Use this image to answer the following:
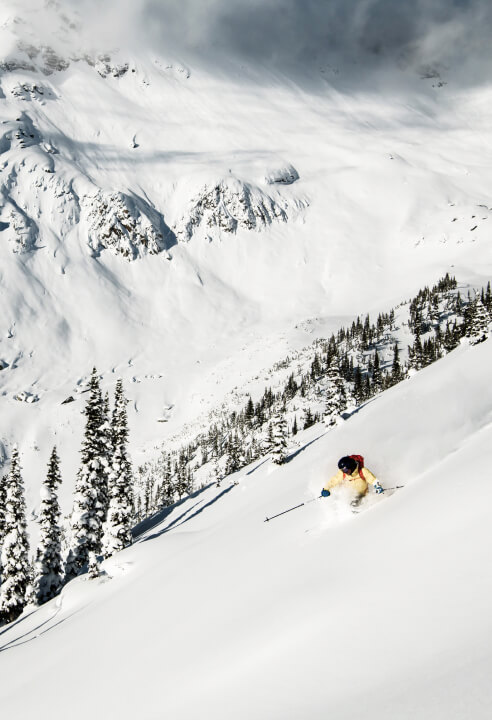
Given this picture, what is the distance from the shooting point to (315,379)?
137 meters

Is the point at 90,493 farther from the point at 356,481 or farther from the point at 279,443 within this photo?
the point at 356,481

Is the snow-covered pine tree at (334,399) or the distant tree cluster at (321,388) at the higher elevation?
the distant tree cluster at (321,388)

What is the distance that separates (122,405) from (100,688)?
34.7 meters

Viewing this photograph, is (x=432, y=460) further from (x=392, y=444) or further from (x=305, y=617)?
(x=305, y=617)

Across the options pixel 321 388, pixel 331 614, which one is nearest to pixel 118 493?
pixel 331 614

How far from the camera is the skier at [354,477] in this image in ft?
28.7

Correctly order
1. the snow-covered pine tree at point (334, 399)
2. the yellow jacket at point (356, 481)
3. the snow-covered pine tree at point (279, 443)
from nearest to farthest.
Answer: the yellow jacket at point (356, 481) → the snow-covered pine tree at point (279, 443) → the snow-covered pine tree at point (334, 399)

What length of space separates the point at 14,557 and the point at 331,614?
120 feet

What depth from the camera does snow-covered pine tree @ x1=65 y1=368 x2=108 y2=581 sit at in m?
33.8

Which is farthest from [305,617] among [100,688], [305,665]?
[100,688]

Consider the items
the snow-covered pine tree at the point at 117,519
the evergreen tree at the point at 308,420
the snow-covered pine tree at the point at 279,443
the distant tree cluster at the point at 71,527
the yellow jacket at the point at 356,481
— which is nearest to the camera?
the yellow jacket at the point at 356,481

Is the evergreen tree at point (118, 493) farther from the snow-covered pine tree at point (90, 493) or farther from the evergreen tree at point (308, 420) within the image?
the evergreen tree at point (308, 420)

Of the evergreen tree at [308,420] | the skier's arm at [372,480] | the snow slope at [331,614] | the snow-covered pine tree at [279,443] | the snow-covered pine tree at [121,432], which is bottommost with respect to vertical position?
the snow slope at [331,614]

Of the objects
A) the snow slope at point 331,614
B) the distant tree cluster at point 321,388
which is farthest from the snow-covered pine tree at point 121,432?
the snow slope at point 331,614
